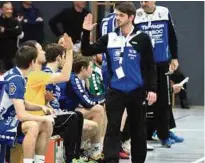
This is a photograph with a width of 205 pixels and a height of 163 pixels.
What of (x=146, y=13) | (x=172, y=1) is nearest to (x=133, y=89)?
(x=146, y=13)

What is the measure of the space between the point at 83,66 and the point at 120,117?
0.85 metres

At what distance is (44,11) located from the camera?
13.7m

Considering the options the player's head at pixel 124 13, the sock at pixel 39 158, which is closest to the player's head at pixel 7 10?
the player's head at pixel 124 13

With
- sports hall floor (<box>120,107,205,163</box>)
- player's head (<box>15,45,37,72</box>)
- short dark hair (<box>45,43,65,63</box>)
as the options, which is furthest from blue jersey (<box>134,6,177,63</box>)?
player's head (<box>15,45,37,72</box>)

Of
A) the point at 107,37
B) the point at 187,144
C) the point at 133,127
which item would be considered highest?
the point at 107,37

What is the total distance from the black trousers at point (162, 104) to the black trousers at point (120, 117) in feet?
5.83

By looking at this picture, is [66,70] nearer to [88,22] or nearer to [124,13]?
[88,22]

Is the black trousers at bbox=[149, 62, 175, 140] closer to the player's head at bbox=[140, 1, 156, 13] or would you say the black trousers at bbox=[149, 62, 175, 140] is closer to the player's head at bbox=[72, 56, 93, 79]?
the player's head at bbox=[140, 1, 156, 13]

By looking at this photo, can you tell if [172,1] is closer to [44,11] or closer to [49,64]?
[44,11]

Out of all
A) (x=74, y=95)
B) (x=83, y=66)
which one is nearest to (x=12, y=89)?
(x=74, y=95)

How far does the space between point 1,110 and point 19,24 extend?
6.97m

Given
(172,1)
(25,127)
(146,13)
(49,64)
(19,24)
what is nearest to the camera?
(25,127)

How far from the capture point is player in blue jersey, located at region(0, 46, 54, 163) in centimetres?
491

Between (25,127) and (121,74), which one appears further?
(121,74)
